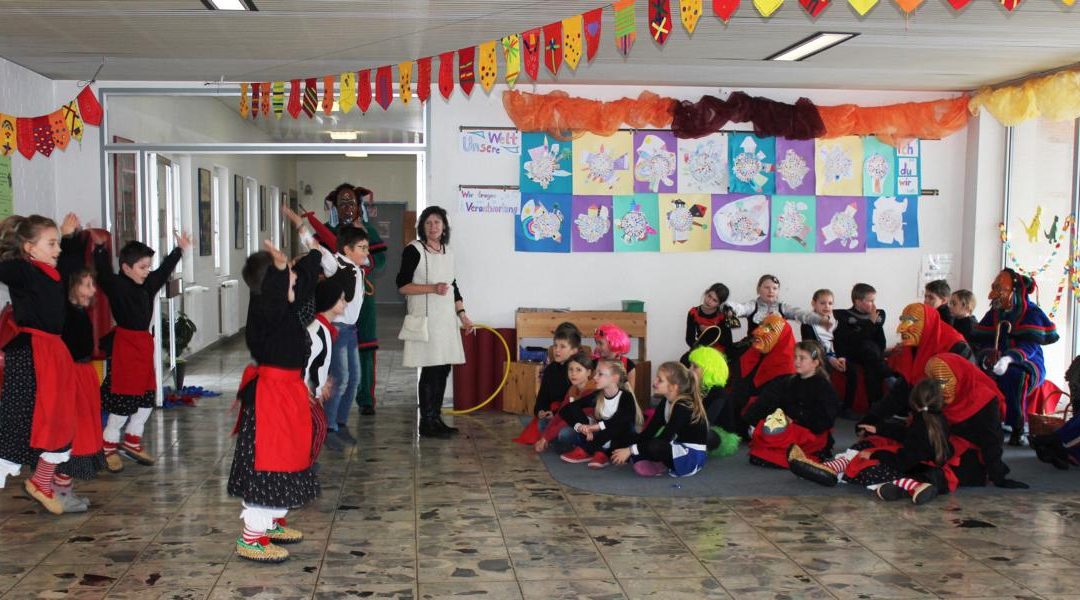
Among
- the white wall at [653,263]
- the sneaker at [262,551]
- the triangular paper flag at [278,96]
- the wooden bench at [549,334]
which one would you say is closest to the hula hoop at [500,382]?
the wooden bench at [549,334]

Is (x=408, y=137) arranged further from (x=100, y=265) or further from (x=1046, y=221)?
(x=1046, y=221)

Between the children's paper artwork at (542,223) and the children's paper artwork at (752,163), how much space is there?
4.45ft

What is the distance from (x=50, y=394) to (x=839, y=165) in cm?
596

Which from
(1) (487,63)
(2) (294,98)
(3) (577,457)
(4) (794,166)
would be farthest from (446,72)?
(4) (794,166)

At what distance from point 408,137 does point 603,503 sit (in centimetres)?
392

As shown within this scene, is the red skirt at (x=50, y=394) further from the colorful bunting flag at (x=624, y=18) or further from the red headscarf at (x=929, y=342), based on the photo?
the red headscarf at (x=929, y=342)

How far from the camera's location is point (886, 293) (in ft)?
26.4

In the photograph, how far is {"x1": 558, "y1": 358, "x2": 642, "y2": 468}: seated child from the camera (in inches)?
218

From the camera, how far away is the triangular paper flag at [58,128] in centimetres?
645

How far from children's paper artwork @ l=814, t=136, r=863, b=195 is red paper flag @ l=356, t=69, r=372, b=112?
11.7ft

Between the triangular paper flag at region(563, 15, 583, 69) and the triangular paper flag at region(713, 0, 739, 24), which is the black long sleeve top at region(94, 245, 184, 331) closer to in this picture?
the triangular paper flag at region(563, 15, 583, 69)

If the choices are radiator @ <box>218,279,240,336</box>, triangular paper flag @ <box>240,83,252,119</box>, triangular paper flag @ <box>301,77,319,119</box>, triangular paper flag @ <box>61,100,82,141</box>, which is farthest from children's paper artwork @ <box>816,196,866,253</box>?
radiator @ <box>218,279,240,336</box>

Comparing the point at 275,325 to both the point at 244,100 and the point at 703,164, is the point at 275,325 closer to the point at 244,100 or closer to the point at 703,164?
the point at 244,100

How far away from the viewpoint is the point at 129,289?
17.1ft
